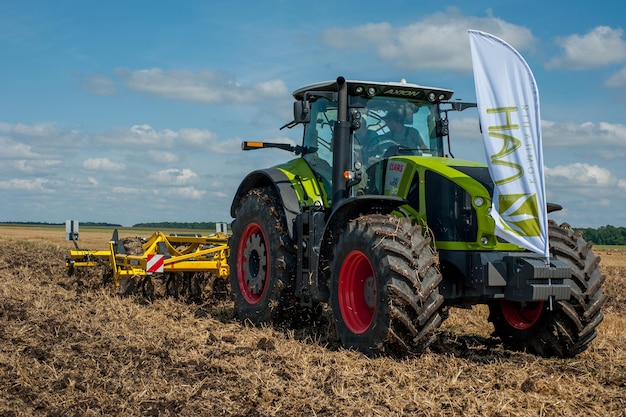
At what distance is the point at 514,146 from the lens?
664 cm

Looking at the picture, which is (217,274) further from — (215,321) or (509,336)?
(509,336)

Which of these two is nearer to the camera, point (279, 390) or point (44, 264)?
point (279, 390)

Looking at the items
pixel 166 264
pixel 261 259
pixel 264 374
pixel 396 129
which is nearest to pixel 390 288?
pixel 264 374

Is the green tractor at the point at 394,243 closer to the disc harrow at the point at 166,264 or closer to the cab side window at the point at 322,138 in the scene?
the cab side window at the point at 322,138

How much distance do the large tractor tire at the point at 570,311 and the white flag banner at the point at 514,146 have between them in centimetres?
55

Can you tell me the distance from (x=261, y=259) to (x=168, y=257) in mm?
2930

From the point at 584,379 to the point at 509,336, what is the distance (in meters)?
1.85

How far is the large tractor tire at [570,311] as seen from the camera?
701cm

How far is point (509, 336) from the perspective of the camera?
7824 mm

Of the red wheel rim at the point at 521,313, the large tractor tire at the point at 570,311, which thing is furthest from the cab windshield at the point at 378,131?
the red wheel rim at the point at 521,313

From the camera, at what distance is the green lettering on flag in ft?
21.7

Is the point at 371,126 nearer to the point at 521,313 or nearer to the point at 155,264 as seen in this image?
the point at 521,313

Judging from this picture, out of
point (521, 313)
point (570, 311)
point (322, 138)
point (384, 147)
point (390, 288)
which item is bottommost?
point (521, 313)

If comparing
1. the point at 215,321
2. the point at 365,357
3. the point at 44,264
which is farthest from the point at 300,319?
the point at 44,264
